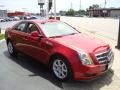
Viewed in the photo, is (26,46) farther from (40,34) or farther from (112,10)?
(112,10)

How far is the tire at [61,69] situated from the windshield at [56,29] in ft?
3.03

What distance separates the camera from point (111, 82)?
241 inches

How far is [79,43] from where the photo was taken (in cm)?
625

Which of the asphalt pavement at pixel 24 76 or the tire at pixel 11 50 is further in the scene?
the tire at pixel 11 50

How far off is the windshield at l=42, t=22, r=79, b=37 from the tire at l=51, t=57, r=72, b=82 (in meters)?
0.92

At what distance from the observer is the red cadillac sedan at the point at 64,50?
5.69m

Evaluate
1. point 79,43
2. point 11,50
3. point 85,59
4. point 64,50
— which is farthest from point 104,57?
point 11,50

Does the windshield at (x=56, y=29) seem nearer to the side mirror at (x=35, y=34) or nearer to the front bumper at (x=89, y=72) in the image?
the side mirror at (x=35, y=34)

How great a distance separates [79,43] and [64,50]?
50cm

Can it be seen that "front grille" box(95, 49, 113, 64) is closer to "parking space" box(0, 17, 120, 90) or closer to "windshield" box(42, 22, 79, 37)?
"parking space" box(0, 17, 120, 90)

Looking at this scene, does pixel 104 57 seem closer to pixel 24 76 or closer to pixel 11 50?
pixel 24 76

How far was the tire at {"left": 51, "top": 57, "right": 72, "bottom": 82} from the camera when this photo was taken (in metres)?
5.92

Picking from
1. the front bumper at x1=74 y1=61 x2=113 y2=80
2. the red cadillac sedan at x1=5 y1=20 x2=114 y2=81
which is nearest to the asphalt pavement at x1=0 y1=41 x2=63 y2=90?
the red cadillac sedan at x1=5 y1=20 x2=114 y2=81

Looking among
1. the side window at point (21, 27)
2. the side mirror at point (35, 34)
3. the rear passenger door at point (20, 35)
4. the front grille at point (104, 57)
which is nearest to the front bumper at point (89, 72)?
the front grille at point (104, 57)
